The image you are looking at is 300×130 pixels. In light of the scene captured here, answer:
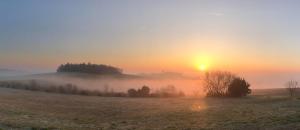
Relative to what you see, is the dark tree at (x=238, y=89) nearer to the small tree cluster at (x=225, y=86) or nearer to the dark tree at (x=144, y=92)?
the small tree cluster at (x=225, y=86)

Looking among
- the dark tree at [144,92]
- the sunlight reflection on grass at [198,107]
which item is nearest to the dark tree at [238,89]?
the dark tree at [144,92]

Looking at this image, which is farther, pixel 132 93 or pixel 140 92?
pixel 140 92

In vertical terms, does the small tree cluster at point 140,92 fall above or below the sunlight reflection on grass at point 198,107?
above

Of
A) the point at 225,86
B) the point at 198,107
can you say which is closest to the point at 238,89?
the point at 225,86

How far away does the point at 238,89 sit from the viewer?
97250mm

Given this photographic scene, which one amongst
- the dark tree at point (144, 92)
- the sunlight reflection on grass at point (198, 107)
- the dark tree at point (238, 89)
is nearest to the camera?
the sunlight reflection on grass at point (198, 107)

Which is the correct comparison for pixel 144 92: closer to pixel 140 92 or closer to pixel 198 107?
pixel 140 92

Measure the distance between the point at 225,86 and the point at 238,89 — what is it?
6753 mm

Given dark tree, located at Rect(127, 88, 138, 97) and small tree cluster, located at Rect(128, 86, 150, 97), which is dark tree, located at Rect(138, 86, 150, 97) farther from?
dark tree, located at Rect(127, 88, 138, 97)

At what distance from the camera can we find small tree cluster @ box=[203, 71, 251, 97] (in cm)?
9725

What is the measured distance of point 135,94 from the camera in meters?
115

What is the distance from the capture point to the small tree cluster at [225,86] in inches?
3829

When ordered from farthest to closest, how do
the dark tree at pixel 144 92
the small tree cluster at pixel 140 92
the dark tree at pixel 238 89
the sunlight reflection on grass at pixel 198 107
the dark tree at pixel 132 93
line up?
1. the dark tree at pixel 144 92
2. the small tree cluster at pixel 140 92
3. the dark tree at pixel 132 93
4. the dark tree at pixel 238 89
5. the sunlight reflection on grass at pixel 198 107

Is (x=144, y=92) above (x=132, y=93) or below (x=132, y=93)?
above
